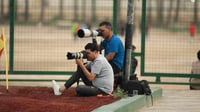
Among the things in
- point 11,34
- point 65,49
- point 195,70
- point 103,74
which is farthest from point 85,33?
point 65,49

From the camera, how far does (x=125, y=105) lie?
39.7 feet

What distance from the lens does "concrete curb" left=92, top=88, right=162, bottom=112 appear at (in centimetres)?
1134

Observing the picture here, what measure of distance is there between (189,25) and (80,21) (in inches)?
96.1

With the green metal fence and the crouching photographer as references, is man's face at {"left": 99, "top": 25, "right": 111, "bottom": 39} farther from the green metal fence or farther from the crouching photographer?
the green metal fence

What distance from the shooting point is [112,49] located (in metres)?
14.6

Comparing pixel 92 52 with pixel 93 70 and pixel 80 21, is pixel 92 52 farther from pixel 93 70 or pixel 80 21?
pixel 80 21

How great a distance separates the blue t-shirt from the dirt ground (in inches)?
37.2

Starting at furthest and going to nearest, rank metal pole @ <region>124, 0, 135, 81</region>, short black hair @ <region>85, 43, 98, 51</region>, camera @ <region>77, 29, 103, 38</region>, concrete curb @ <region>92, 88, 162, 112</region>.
Answer: metal pole @ <region>124, 0, 135, 81</region>, short black hair @ <region>85, 43, 98, 51</region>, camera @ <region>77, 29, 103, 38</region>, concrete curb @ <region>92, 88, 162, 112</region>

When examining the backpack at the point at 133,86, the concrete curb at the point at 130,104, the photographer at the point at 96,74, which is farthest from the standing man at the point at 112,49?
the photographer at the point at 96,74

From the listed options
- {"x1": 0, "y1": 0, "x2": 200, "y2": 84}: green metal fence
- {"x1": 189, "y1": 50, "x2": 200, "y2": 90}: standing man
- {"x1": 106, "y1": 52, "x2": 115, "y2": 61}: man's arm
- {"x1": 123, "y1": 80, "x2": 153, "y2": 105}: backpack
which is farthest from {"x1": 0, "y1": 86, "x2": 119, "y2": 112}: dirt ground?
{"x1": 189, "y1": 50, "x2": 200, "y2": 90}: standing man

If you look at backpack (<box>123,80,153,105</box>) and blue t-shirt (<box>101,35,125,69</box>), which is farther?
blue t-shirt (<box>101,35,125,69</box>)

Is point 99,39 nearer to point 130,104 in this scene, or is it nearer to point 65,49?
point 65,49

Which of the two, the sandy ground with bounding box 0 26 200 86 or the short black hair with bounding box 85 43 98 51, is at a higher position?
the short black hair with bounding box 85 43 98 51

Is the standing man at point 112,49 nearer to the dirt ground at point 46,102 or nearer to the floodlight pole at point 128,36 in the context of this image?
the floodlight pole at point 128,36
